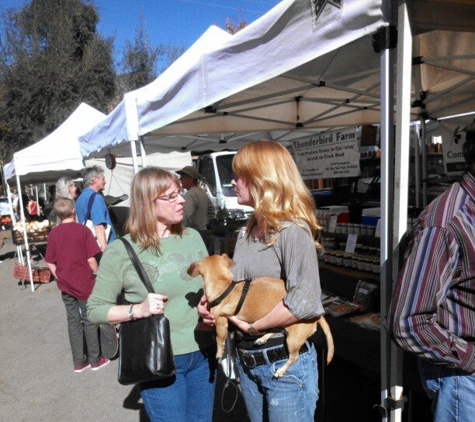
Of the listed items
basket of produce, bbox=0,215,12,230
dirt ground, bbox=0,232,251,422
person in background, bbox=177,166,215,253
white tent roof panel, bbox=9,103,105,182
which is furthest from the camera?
basket of produce, bbox=0,215,12,230

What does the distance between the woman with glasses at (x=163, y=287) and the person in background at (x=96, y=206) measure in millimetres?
3125

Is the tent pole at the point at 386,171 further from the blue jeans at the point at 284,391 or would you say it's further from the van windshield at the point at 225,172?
the van windshield at the point at 225,172

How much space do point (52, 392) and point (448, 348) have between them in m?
3.90

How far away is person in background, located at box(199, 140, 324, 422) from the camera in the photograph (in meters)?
1.46

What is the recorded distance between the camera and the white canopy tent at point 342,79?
5.39 feet

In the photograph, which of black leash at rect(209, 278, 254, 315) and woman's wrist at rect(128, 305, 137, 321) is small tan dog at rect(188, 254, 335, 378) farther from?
woman's wrist at rect(128, 305, 137, 321)

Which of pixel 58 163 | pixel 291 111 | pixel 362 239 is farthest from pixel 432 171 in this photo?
pixel 58 163

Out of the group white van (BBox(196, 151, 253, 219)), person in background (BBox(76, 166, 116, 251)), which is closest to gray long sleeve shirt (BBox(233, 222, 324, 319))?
person in background (BBox(76, 166, 116, 251))

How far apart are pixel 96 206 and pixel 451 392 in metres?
4.43

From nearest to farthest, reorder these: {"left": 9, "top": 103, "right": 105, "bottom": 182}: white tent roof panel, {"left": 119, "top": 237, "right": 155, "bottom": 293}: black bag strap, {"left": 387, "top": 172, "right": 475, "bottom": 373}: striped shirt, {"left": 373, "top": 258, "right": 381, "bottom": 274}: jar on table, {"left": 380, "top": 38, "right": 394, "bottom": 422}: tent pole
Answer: {"left": 387, "top": 172, "right": 475, "bottom": 373}: striped shirt
{"left": 380, "top": 38, "right": 394, "bottom": 422}: tent pole
{"left": 119, "top": 237, "right": 155, "bottom": 293}: black bag strap
{"left": 373, "top": 258, "right": 381, "bottom": 274}: jar on table
{"left": 9, "top": 103, "right": 105, "bottom": 182}: white tent roof panel

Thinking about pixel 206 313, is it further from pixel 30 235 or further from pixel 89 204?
pixel 30 235

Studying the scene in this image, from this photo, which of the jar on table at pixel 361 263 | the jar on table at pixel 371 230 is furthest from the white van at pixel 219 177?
the jar on table at pixel 361 263

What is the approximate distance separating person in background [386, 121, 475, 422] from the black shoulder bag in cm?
100

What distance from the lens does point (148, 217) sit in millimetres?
1897
